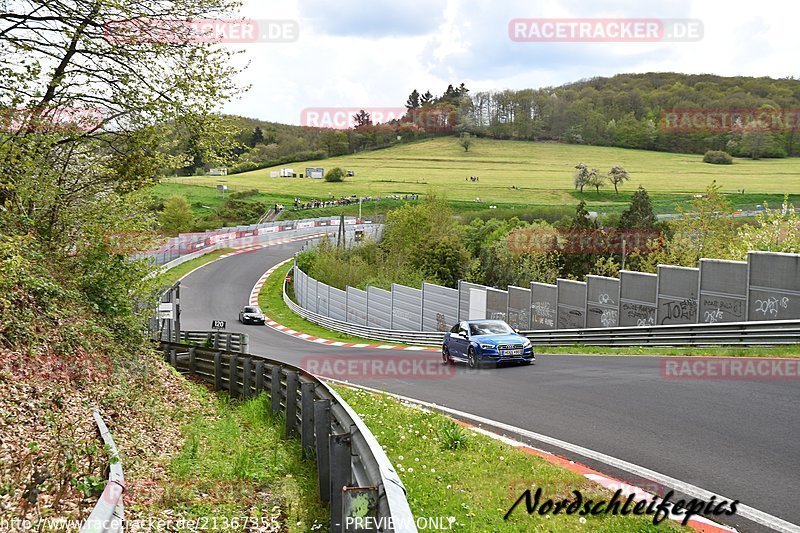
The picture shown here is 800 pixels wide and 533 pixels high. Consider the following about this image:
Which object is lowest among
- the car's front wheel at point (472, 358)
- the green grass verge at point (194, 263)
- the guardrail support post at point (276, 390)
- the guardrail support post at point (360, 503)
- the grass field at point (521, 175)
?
the green grass verge at point (194, 263)

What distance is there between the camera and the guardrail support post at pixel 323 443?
871 centimetres

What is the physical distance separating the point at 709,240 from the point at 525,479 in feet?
193

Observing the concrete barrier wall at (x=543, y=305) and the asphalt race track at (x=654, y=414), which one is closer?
the asphalt race track at (x=654, y=414)

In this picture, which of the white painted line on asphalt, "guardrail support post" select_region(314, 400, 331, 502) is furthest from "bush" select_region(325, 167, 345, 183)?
"guardrail support post" select_region(314, 400, 331, 502)

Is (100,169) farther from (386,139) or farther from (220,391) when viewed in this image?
(386,139)

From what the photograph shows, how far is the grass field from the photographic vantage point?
102 metres

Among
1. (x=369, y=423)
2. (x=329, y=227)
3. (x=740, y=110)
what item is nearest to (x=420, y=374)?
(x=369, y=423)

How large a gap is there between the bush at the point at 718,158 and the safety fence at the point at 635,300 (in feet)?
311

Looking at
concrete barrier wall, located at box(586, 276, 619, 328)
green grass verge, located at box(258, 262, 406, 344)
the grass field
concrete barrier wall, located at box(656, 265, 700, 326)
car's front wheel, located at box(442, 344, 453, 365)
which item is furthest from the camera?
the grass field

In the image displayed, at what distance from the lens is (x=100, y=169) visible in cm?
1540

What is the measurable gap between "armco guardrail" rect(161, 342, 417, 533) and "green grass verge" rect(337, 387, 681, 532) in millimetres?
766

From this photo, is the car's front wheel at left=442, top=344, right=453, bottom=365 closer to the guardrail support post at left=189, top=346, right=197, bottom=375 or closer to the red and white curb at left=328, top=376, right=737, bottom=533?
the guardrail support post at left=189, top=346, right=197, bottom=375

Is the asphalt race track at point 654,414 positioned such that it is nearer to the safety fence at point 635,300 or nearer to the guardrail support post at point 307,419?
the guardrail support post at point 307,419

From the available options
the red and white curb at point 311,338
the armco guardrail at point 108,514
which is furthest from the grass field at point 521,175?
the armco guardrail at point 108,514
